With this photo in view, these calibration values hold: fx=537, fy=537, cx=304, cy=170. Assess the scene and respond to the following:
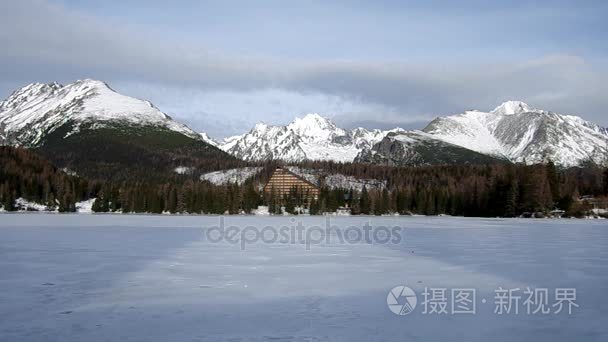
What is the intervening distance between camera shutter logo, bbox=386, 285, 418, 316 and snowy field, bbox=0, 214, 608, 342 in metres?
0.19

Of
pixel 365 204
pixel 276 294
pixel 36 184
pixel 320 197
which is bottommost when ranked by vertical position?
pixel 276 294

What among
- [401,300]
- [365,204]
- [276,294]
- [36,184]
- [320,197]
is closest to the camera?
[401,300]

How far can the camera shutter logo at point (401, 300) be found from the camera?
47.1 ft

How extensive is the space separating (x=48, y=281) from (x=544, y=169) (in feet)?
403

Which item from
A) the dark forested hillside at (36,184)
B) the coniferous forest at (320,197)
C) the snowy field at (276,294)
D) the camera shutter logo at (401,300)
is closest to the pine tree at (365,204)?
the coniferous forest at (320,197)

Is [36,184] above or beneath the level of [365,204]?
above

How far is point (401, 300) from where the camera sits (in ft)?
51.4

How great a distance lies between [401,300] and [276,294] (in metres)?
3.77

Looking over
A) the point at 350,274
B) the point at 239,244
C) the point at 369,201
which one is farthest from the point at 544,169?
the point at 350,274

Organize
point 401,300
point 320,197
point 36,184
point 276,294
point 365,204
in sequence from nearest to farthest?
point 401,300, point 276,294, point 365,204, point 320,197, point 36,184

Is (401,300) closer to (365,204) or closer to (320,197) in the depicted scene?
(365,204)

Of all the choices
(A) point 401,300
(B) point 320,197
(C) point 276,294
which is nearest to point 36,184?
(B) point 320,197

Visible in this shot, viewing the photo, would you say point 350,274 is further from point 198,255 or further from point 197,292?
point 198,255

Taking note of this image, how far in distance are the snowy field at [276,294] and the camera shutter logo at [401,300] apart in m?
0.19
